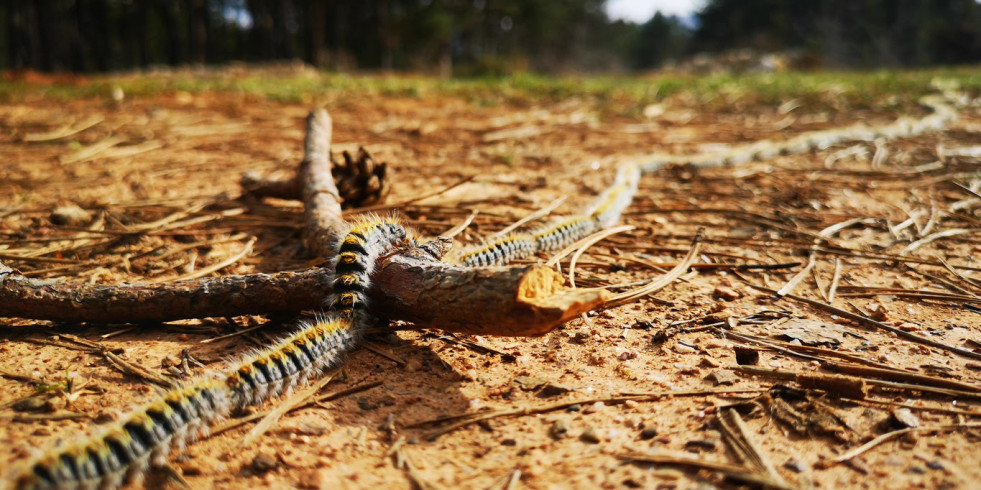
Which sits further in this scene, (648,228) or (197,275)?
(648,228)

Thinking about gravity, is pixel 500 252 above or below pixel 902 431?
above

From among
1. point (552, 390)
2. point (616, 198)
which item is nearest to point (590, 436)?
point (552, 390)

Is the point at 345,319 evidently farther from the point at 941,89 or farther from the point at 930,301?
the point at 941,89

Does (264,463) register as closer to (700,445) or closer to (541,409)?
(541,409)

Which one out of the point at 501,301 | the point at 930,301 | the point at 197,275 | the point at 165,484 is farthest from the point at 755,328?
the point at 197,275

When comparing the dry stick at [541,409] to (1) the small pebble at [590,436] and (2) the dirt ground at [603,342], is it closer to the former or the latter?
(2) the dirt ground at [603,342]

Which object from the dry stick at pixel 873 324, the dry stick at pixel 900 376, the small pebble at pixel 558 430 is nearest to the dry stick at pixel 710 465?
the small pebble at pixel 558 430
